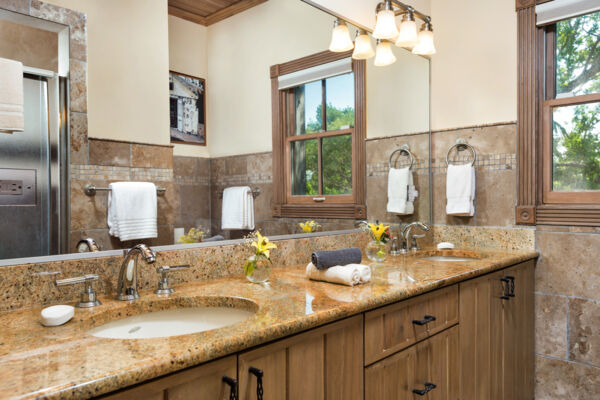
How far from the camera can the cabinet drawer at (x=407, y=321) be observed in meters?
1.32

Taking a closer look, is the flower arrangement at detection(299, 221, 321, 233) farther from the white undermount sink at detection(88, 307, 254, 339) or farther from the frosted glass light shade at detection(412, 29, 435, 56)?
the frosted glass light shade at detection(412, 29, 435, 56)

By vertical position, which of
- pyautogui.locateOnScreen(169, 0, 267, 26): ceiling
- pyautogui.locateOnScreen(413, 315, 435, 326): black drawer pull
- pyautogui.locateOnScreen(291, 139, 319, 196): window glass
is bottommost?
pyautogui.locateOnScreen(413, 315, 435, 326): black drawer pull

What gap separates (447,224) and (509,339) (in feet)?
2.67

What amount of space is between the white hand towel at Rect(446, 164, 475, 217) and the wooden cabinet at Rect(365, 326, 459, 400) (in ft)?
3.29

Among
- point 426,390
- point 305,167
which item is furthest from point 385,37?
point 426,390

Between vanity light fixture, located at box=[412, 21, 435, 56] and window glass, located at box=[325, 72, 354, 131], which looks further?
vanity light fixture, located at box=[412, 21, 435, 56]

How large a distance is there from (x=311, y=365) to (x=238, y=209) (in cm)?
75

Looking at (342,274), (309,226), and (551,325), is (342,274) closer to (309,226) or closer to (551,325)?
(309,226)

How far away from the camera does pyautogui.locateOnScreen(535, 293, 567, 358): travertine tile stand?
7.50 feet

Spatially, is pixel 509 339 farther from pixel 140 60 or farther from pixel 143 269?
pixel 140 60

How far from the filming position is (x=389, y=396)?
4.58 ft

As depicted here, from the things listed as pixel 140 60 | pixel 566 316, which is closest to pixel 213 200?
pixel 140 60

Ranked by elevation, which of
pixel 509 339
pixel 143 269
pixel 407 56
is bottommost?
pixel 509 339

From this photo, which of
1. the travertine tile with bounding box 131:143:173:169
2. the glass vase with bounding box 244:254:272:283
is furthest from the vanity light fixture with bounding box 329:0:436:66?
the glass vase with bounding box 244:254:272:283
